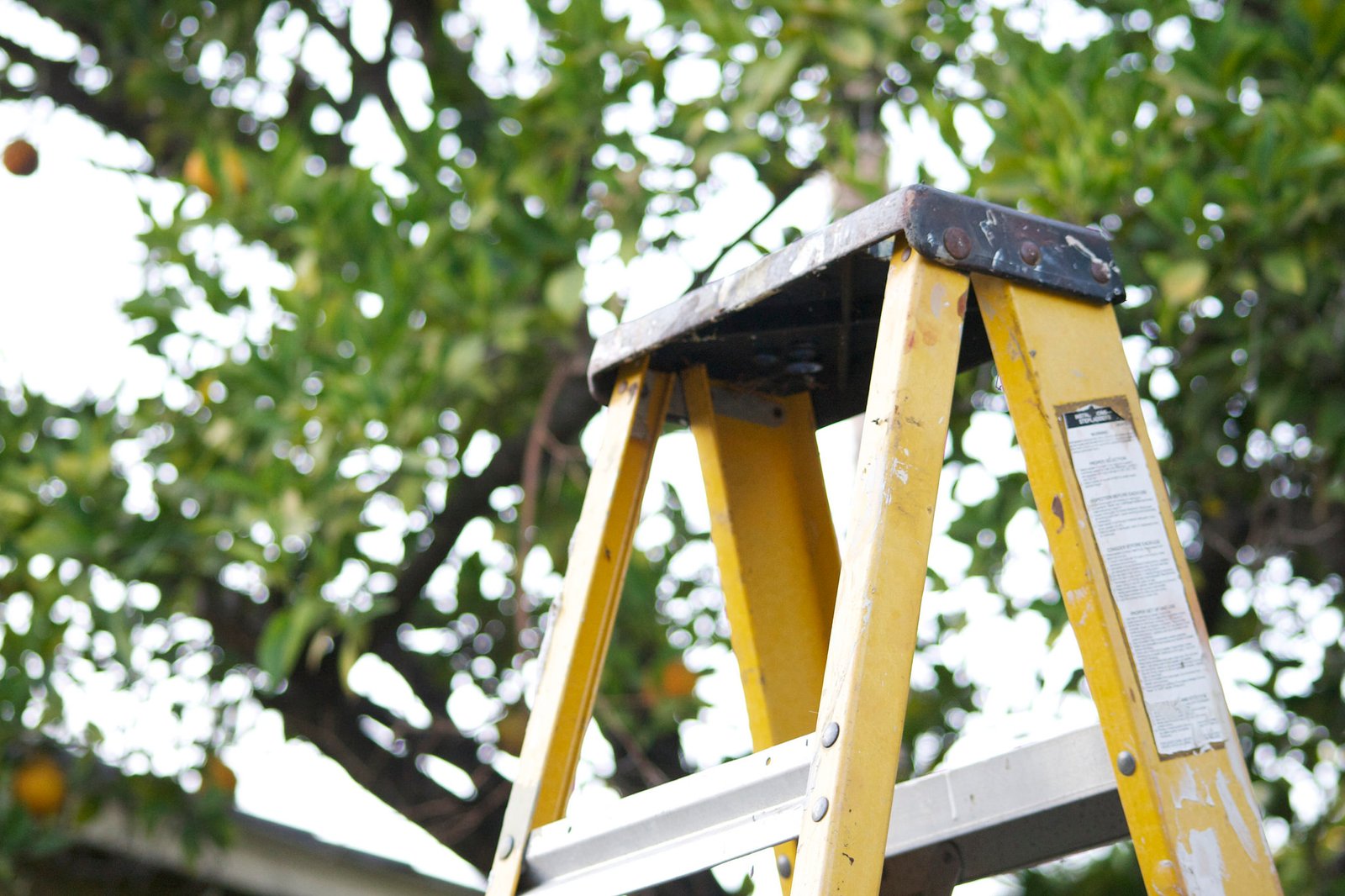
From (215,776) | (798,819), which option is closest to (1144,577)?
(798,819)

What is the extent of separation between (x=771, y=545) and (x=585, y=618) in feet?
0.73

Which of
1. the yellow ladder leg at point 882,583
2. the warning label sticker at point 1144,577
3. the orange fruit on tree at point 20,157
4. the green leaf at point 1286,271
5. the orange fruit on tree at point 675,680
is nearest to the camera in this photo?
the yellow ladder leg at point 882,583

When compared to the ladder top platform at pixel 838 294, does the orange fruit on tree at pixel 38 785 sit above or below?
above

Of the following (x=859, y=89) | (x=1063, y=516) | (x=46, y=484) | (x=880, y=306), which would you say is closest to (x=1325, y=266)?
(x=859, y=89)

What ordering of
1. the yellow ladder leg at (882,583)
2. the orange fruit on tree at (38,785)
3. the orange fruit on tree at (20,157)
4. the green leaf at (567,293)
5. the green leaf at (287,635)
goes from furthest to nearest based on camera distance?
the orange fruit on tree at (20,157) < the orange fruit on tree at (38,785) < the green leaf at (567,293) < the green leaf at (287,635) < the yellow ladder leg at (882,583)

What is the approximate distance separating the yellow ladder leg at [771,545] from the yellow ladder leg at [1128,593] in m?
0.39

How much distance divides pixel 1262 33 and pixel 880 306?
1.42m

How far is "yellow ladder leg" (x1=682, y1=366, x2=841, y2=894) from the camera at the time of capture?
4.60ft

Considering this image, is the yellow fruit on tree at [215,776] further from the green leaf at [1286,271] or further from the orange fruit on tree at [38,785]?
the green leaf at [1286,271]

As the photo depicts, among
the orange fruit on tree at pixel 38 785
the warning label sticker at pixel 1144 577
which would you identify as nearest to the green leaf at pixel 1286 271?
the warning label sticker at pixel 1144 577

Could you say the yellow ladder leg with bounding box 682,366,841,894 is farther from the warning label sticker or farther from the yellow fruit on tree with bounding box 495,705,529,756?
the yellow fruit on tree with bounding box 495,705,529,756

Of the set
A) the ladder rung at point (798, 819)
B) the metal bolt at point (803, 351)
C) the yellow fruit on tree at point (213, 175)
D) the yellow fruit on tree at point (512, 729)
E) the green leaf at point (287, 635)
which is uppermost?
the yellow fruit on tree at point (213, 175)

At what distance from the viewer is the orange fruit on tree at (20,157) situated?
368 centimetres

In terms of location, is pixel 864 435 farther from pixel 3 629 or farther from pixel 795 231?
pixel 3 629
